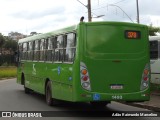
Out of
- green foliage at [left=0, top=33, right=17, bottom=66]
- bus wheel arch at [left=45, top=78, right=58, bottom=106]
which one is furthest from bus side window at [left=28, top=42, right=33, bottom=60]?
green foliage at [left=0, top=33, right=17, bottom=66]

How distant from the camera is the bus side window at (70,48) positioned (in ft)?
47.0

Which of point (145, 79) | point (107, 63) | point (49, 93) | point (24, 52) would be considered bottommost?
point (49, 93)

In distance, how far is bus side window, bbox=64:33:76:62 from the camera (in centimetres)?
1433

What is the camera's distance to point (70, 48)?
48.3 feet

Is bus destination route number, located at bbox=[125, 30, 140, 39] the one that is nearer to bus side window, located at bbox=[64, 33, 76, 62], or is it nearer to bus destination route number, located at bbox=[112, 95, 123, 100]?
bus side window, located at bbox=[64, 33, 76, 62]

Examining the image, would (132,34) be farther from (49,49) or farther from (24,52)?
(24,52)

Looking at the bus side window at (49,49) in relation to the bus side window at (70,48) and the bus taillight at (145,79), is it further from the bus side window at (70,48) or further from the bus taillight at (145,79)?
the bus taillight at (145,79)

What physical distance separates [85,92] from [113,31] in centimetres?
203

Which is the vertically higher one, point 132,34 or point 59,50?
point 132,34

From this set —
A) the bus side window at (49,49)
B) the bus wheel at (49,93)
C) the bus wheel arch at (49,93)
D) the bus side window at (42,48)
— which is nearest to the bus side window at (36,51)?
the bus side window at (42,48)

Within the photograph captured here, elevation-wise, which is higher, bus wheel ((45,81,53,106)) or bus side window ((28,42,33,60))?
bus side window ((28,42,33,60))

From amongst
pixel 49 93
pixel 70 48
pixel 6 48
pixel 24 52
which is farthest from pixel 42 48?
pixel 6 48

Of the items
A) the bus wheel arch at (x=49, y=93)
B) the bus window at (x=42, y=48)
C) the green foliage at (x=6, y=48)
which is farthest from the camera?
the green foliage at (x=6, y=48)

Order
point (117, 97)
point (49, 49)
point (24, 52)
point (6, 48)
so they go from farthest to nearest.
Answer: point (6, 48)
point (24, 52)
point (49, 49)
point (117, 97)
